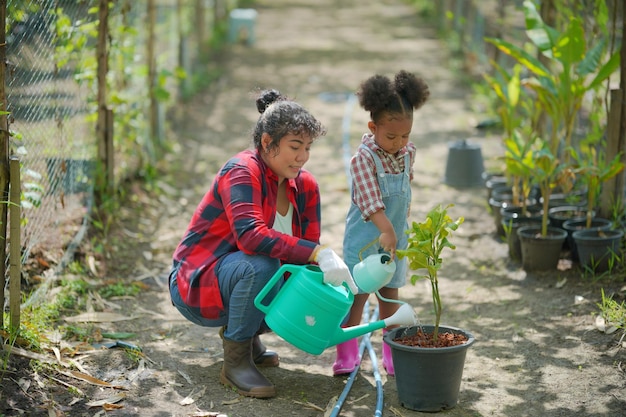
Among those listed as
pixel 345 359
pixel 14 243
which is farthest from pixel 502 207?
pixel 14 243

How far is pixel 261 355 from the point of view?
3777 mm

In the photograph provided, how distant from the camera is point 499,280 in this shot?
4.94m

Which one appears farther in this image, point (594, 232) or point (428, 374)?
point (594, 232)

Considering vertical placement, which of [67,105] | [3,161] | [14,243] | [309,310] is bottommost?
[309,310]

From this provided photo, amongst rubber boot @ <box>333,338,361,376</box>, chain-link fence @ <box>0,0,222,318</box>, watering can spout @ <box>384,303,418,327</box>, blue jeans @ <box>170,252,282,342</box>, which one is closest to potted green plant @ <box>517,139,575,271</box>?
rubber boot @ <box>333,338,361,376</box>

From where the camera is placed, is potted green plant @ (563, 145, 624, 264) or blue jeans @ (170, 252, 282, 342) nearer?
A: blue jeans @ (170, 252, 282, 342)

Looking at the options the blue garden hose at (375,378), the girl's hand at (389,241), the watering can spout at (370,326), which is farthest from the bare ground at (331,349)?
the girl's hand at (389,241)

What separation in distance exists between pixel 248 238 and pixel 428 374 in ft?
2.92

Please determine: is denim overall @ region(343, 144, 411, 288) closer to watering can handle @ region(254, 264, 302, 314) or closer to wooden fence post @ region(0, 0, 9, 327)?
watering can handle @ region(254, 264, 302, 314)

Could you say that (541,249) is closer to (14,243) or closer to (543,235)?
(543,235)

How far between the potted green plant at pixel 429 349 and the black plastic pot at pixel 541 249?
1715 mm

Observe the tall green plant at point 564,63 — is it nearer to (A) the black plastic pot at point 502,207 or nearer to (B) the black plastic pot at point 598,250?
(A) the black plastic pot at point 502,207

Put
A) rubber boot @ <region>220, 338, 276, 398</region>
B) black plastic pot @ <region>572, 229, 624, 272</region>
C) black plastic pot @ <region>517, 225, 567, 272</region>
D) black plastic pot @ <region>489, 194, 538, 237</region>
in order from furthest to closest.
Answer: black plastic pot @ <region>489, 194, 538, 237</region> < black plastic pot @ <region>517, 225, 567, 272</region> < black plastic pot @ <region>572, 229, 624, 272</region> < rubber boot @ <region>220, 338, 276, 398</region>

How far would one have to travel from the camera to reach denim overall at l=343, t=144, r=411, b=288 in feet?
11.9
